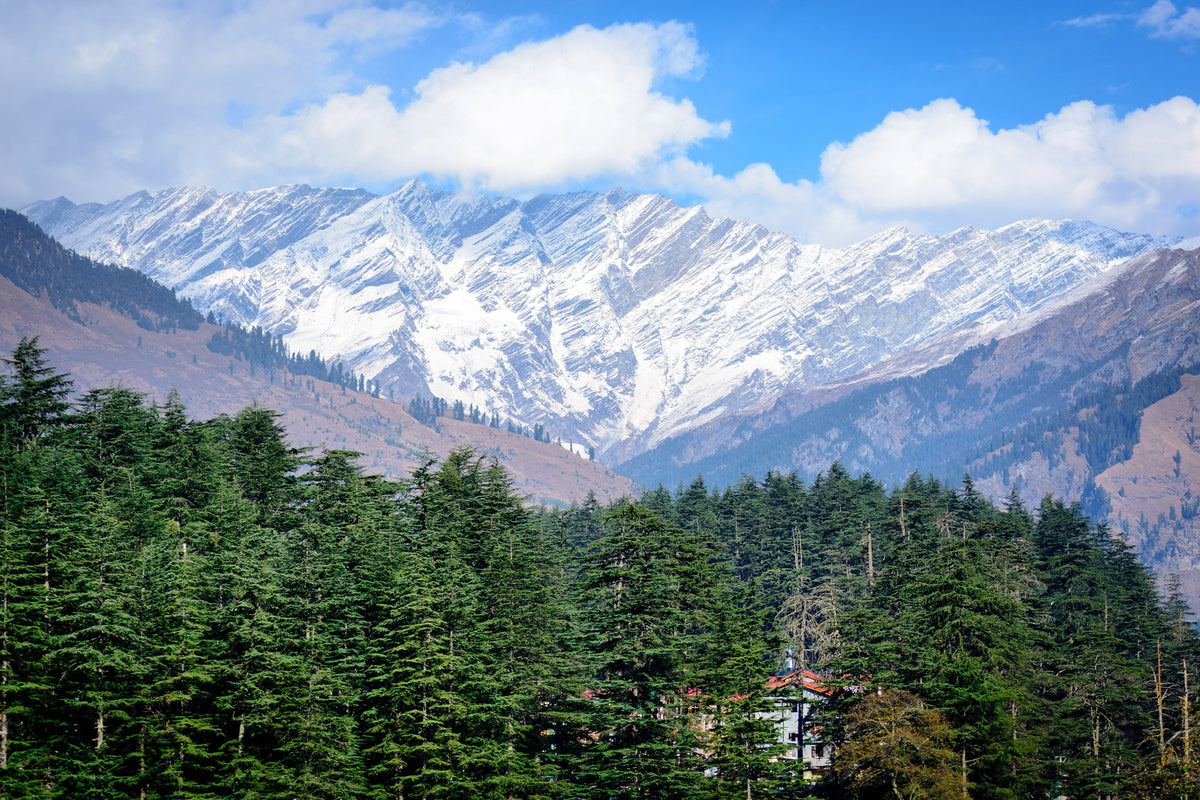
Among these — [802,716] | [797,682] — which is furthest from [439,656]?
[802,716]

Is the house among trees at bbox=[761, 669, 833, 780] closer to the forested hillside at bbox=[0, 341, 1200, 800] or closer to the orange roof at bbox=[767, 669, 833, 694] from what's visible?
the orange roof at bbox=[767, 669, 833, 694]

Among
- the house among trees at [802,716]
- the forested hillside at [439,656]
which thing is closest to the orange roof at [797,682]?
the house among trees at [802,716]

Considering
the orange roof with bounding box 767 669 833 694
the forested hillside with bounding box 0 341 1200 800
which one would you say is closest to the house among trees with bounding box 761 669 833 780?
the orange roof with bounding box 767 669 833 694

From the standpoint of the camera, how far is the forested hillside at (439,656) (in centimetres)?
5209

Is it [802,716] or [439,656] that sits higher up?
[439,656]

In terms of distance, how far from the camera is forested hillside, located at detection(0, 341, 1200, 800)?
171 ft

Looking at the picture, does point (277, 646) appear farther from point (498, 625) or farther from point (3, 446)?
point (3, 446)

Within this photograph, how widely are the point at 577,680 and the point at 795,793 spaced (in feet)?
47.5

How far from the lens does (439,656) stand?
56125 millimetres

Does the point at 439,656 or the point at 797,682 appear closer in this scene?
the point at 439,656

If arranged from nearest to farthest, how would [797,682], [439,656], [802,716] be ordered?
[439,656], [797,682], [802,716]

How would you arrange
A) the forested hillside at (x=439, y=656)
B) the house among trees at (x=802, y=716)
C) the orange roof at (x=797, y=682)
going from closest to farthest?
the forested hillside at (x=439, y=656) → the house among trees at (x=802, y=716) → the orange roof at (x=797, y=682)

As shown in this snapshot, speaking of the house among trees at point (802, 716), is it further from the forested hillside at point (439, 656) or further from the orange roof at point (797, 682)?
the forested hillside at point (439, 656)

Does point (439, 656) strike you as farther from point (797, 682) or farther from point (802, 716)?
point (802, 716)
